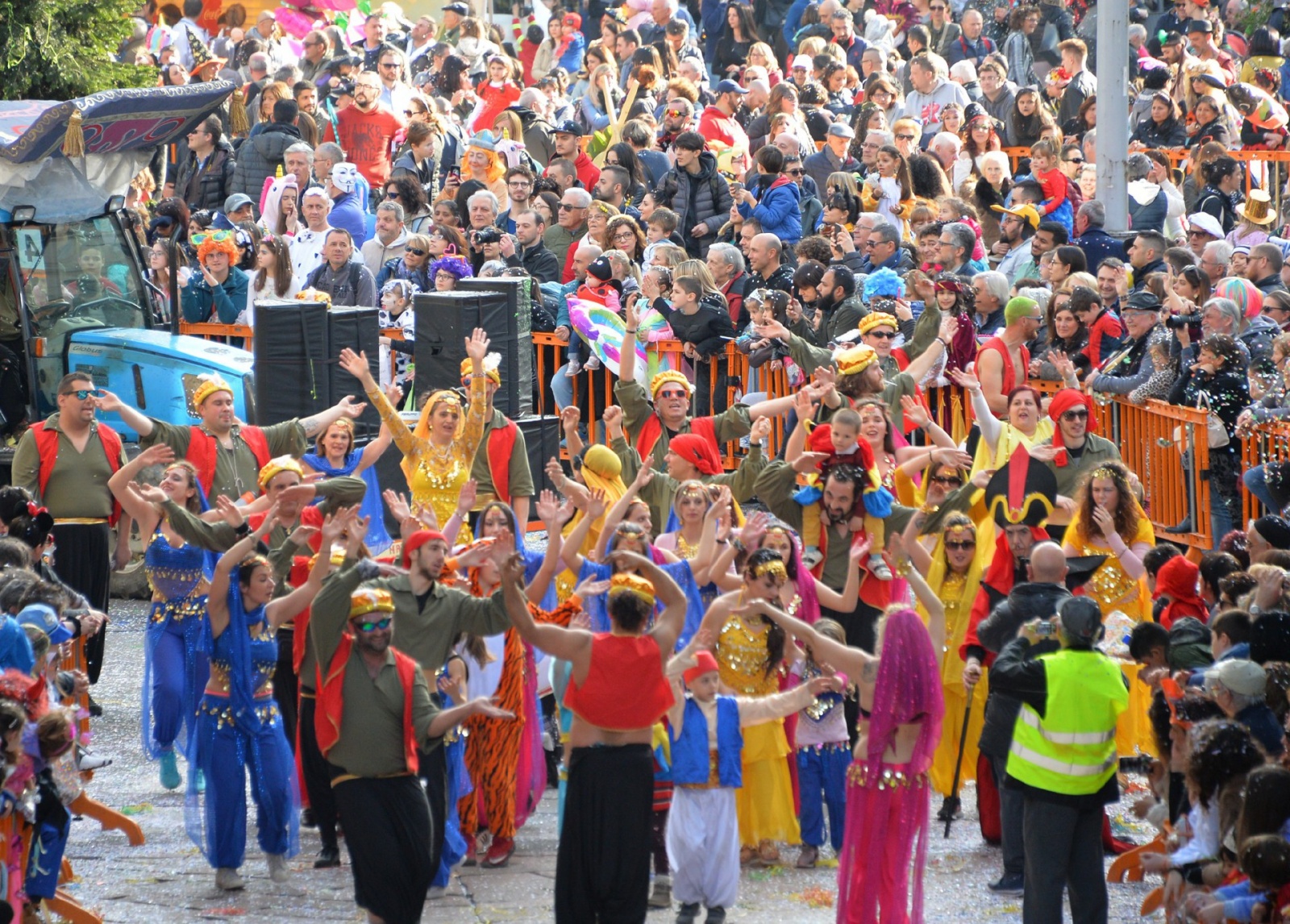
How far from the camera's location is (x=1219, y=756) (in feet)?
21.9

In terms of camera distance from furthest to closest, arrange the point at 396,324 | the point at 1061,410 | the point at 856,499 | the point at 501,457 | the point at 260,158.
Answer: the point at 260,158 < the point at 396,324 < the point at 501,457 < the point at 1061,410 < the point at 856,499

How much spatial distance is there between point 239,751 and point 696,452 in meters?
2.82

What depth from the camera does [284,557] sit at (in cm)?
856

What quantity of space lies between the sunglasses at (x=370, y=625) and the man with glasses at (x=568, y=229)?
8087mm

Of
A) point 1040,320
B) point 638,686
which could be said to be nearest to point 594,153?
point 1040,320

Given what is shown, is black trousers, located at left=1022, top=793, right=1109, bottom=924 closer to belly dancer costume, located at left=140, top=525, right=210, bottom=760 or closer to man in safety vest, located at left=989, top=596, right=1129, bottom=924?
man in safety vest, located at left=989, top=596, right=1129, bottom=924

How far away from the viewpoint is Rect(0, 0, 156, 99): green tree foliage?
15.1 metres

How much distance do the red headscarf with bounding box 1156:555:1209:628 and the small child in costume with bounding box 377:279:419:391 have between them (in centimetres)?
671

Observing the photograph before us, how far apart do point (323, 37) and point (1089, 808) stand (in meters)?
15.4

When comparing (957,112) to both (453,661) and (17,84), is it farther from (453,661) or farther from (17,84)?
(453,661)

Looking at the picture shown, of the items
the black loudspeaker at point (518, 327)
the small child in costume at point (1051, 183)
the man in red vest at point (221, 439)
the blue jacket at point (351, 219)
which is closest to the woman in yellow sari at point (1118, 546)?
the man in red vest at point (221, 439)

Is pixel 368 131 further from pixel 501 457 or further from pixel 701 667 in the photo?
pixel 701 667

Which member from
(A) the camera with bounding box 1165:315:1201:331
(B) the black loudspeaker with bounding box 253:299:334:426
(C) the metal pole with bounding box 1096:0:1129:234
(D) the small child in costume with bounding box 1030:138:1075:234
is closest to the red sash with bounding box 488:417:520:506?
(B) the black loudspeaker with bounding box 253:299:334:426

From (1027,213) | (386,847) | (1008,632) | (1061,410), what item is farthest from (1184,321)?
(386,847)
